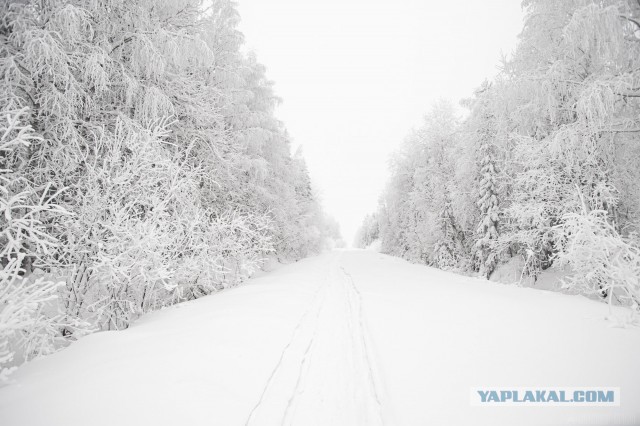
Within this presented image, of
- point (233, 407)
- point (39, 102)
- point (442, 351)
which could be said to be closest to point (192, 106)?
point (39, 102)

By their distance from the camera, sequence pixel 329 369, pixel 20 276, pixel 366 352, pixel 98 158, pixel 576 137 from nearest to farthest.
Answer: pixel 20 276 < pixel 329 369 < pixel 366 352 < pixel 98 158 < pixel 576 137

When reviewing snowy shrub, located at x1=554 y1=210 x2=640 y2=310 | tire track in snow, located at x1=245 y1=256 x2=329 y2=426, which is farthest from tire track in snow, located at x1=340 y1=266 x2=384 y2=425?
snowy shrub, located at x1=554 y1=210 x2=640 y2=310

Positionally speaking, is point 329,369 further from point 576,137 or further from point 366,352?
point 576,137

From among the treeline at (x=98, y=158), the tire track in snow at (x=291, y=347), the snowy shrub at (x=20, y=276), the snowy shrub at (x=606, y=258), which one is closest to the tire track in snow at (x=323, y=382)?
the tire track in snow at (x=291, y=347)

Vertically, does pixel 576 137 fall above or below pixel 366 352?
above

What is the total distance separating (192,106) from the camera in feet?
28.4

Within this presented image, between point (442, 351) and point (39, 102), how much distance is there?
925 centimetres

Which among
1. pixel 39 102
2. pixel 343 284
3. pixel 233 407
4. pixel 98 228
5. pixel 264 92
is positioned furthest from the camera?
pixel 264 92

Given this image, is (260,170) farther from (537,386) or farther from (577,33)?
(537,386)

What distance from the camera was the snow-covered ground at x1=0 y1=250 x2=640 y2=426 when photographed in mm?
3092

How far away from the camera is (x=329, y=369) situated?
14.1ft

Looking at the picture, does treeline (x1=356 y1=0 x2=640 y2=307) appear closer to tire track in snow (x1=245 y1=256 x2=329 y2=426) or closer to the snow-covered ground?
the snow-covered ground

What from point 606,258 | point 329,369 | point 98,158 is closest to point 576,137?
point 606,258

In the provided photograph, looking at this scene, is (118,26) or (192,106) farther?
(192,106)
